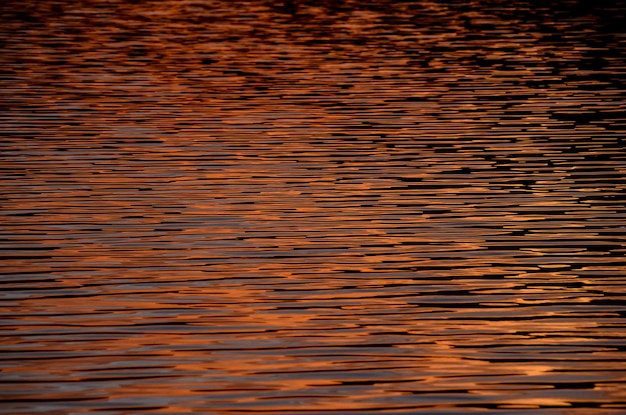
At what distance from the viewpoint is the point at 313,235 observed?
12.0 m

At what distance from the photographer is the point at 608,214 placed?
12.7 meters

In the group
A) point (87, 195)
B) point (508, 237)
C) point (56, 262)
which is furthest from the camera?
point (87, 195)

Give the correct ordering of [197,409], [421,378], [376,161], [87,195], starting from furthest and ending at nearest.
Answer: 1. [376,161]
2. [87,195]
3. [421,378]
4. [197,409]

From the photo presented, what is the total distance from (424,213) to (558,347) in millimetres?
3914

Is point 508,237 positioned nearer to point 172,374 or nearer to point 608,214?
point 608,214

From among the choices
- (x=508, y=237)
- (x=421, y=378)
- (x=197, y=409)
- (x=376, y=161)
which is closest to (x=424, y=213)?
(x=508, y=237)

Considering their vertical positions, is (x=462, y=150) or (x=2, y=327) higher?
(x=2, y=327)

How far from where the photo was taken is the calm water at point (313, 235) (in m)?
8.39

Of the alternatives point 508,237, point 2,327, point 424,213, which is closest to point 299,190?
point 424,213

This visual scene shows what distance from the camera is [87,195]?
13594 mm

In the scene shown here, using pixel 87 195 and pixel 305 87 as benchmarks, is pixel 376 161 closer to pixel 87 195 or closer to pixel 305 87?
pixel 87 195

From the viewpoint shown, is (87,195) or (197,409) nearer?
(197,409)

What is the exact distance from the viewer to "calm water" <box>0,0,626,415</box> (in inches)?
330

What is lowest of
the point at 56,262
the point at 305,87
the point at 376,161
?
the point at 305,87
